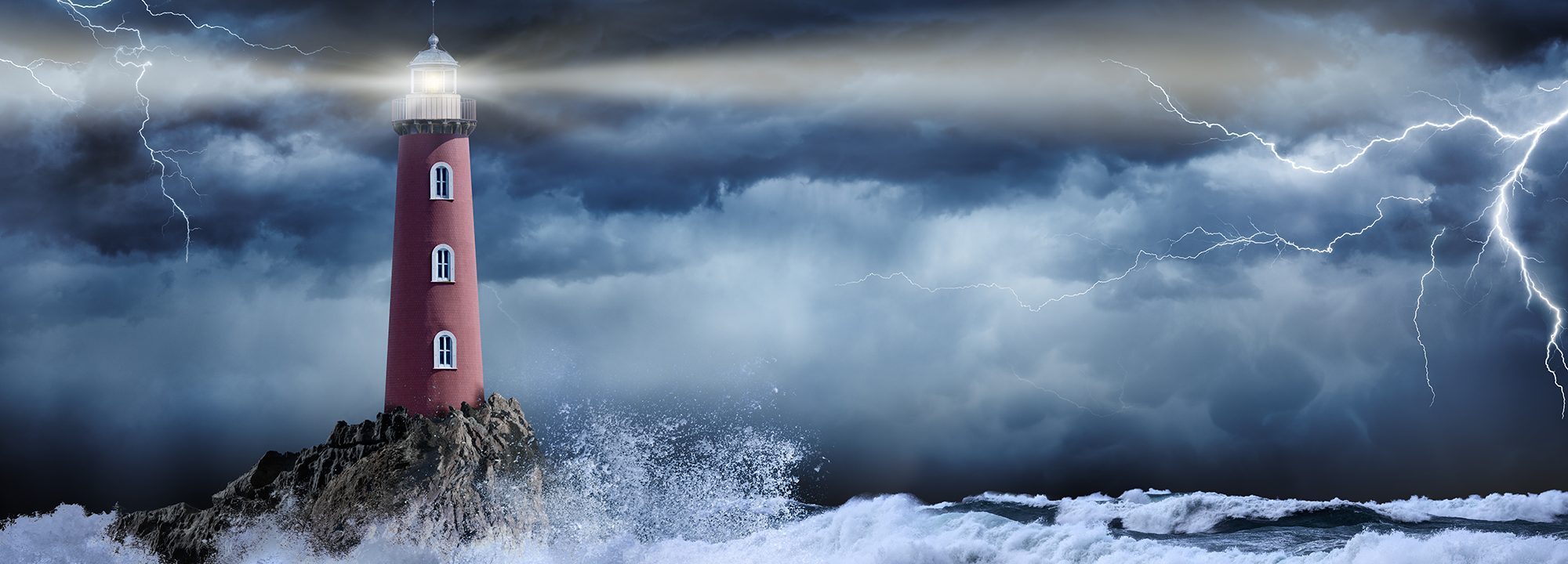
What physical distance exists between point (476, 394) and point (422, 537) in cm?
475

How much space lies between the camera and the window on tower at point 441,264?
54.8 m

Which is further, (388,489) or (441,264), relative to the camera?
(441,264)

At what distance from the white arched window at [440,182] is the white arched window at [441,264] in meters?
1.37

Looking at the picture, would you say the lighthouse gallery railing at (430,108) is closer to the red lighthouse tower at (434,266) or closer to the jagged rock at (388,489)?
the red lighthouse tower at (434,266)

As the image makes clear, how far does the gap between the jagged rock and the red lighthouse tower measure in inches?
31.8

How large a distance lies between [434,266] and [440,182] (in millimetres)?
2267

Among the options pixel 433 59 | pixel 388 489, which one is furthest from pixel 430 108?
pixel 388 489

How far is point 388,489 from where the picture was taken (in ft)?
172

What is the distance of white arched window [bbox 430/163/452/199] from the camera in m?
55.1

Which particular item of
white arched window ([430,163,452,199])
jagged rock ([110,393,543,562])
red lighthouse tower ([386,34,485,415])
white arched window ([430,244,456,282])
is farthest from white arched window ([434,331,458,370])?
white arched window ([430,163,452,199])

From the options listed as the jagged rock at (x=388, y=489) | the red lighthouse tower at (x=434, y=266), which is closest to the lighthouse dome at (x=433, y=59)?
the red lighthouse tower at (x=434, y=266)

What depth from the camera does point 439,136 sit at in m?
55.6

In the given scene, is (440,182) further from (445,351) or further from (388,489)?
(388,489)

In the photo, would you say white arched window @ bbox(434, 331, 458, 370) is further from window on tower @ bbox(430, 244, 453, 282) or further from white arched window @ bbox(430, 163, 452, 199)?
white arched window @ bbox(430, 163, 452, 199)
